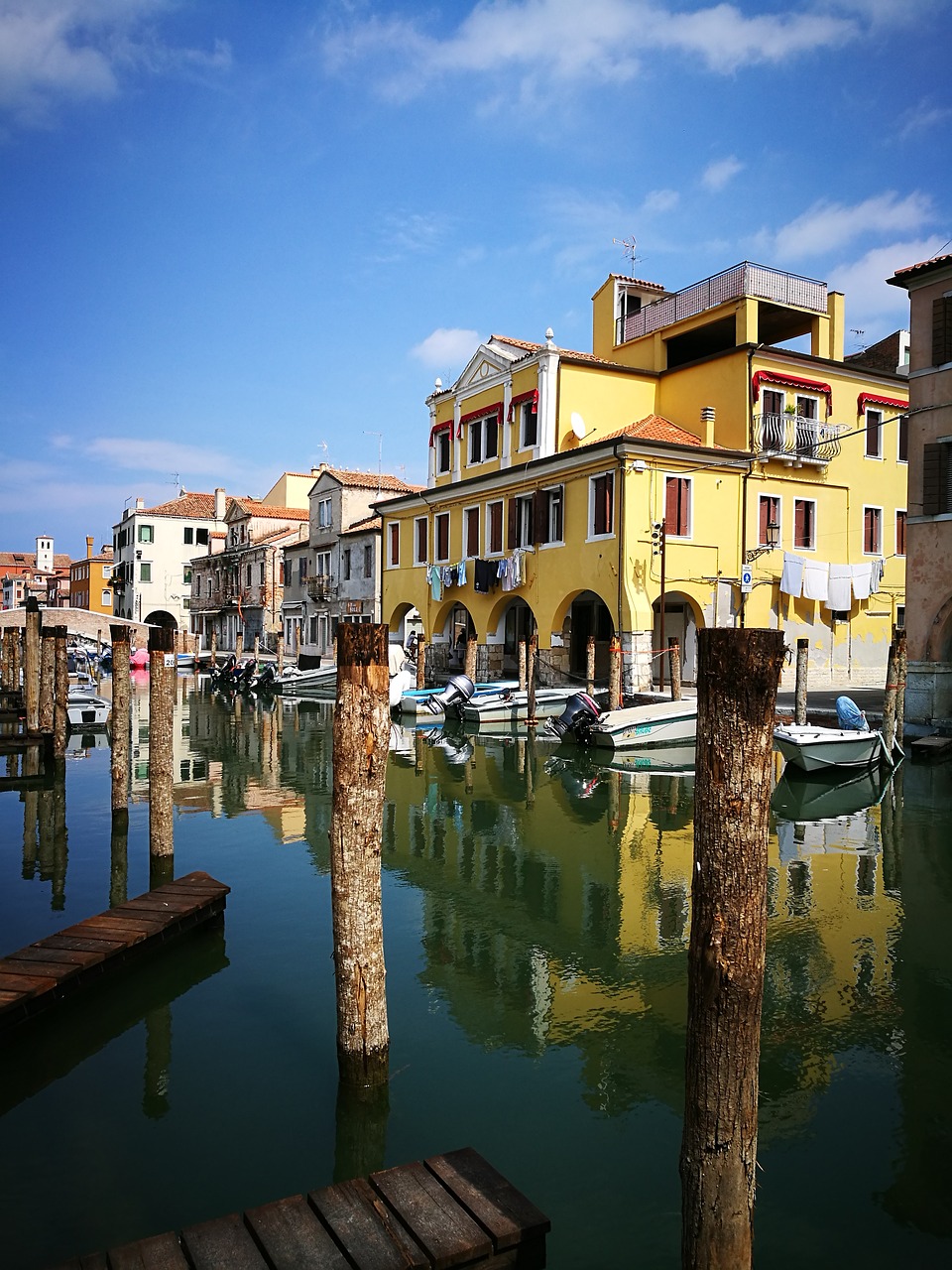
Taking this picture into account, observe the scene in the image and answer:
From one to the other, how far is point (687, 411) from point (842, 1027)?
24.6m

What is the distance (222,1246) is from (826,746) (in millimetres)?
15022

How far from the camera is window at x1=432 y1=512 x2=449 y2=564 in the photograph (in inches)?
1324

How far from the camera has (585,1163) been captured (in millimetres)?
5168

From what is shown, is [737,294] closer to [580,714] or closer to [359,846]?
[580,714]

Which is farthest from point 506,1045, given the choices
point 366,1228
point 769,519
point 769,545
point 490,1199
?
point 769,519

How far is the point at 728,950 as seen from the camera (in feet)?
11.8

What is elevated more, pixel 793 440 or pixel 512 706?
pixel 793 440

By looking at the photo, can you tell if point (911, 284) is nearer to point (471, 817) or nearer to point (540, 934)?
point (471, 817)

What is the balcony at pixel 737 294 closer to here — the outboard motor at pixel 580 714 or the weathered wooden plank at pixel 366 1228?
the outboard motor at pixel 580 714

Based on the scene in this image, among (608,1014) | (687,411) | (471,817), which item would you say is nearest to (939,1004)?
(608,1014)

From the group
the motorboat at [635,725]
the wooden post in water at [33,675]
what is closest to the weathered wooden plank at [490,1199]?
the motorboat at [635,725]

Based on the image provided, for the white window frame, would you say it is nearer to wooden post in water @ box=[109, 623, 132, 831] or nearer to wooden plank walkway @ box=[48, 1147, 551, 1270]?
wooden post in water @ box=[109, 623, 132, 831]

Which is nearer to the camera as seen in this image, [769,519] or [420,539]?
[769,519]

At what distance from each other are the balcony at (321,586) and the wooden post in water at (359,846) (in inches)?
1563
